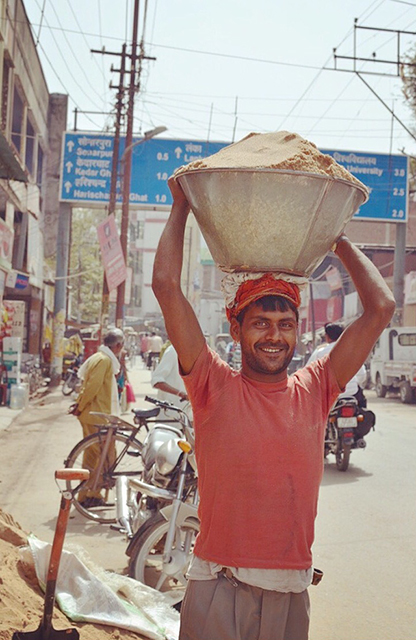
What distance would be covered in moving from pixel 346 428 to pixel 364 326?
7376 millimetres

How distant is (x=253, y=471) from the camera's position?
2285 mm

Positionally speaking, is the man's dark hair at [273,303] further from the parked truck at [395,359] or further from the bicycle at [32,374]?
Result: the parked truck at [395,359]

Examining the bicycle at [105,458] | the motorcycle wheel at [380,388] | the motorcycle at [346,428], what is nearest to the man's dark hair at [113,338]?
the bicycle at [105,458]

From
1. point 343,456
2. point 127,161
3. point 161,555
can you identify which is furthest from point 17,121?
point 161,555

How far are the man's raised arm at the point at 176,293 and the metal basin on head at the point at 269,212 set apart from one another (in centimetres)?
7

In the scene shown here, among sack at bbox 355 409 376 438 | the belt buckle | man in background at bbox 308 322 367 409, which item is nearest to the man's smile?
the belt buckle

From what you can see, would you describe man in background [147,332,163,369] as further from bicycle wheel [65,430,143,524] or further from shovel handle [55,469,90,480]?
shovel handle [55,469,90,480]

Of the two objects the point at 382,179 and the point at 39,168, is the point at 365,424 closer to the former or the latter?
the point at 382,179

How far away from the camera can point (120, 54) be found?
68.2ft

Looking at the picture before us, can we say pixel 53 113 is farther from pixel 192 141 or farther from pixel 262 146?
pixel 262 146

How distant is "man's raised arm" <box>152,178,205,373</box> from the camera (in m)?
2.43

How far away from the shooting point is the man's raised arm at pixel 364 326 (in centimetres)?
249

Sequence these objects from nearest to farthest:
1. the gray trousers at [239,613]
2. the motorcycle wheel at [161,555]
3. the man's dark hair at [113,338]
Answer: the gray trousers at [239,613], the motorcycle wheel at [161,555], the man's dark hair at [113,338]

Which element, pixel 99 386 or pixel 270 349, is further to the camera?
pixel 99 386
